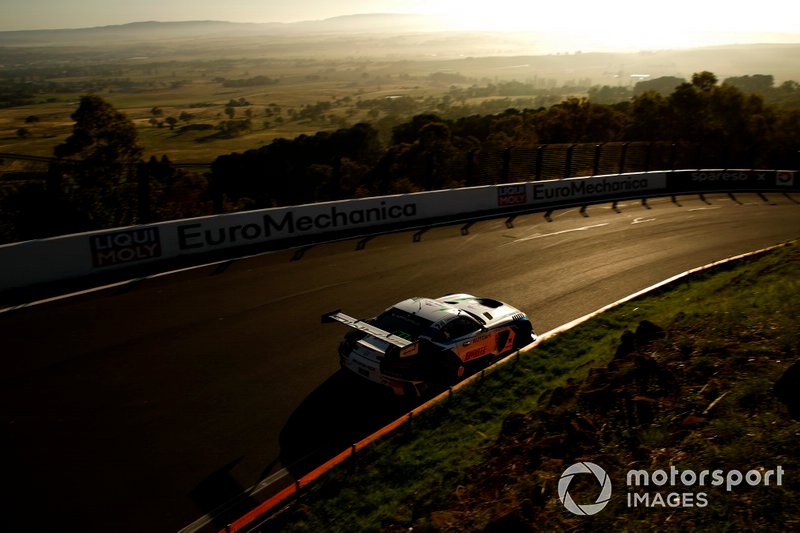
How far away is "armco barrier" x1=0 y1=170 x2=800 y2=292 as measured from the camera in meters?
15.5

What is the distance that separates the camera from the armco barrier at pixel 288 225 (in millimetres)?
15453

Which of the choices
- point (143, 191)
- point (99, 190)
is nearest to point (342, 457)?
point (143, 191)

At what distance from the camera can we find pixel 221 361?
1194 centimetres

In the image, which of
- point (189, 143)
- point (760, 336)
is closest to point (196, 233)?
point (760, 336)

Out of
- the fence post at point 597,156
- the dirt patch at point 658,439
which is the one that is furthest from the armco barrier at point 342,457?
the fence post at point 597,156

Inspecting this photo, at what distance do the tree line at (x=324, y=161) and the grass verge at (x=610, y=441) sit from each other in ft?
39.7

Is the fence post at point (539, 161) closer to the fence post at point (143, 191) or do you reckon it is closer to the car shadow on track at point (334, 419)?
the fence post at point (143, 191)

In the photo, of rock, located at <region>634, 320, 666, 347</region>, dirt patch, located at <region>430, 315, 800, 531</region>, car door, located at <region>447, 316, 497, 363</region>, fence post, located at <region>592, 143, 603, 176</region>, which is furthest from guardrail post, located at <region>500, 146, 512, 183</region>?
dirt patch, located at <region>430, 315, 800, 531</region>

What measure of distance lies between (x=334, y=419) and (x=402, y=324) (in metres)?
2.10

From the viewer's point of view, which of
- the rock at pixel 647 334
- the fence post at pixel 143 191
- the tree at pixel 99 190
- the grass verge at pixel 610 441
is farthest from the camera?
the tree at pixel 99 190

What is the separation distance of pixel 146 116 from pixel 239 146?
124ft

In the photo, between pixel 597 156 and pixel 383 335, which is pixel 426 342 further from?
pixel 597 156

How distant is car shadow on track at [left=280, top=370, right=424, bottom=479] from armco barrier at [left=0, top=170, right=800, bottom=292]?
334 inches

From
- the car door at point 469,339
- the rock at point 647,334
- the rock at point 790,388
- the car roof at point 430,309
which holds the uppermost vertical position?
the rock at point 790,388
